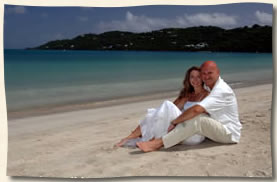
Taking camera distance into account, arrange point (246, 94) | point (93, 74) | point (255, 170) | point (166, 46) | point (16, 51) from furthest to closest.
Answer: point (246, 94) → point (93, 74) → point (166, 46) → point (16, 51) → point (255, 170)

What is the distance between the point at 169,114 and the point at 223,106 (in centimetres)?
46

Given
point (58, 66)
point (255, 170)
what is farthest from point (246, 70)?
point (58, 66)

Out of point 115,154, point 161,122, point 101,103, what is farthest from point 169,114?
point 101,103

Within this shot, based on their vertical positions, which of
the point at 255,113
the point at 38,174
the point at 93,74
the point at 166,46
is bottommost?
the point at 38,174

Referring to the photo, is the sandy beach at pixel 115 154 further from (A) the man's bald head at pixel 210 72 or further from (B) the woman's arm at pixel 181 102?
(A) the man's bald head at pixel 210 72

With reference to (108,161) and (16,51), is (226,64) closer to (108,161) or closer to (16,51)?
(108,161)

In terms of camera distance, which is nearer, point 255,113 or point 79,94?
point 255,113

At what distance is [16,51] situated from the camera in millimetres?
3178

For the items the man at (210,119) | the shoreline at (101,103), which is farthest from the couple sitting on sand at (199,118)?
the shoreline at (101,103)

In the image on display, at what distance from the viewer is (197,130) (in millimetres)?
3066

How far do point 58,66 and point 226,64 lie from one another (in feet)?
5.72

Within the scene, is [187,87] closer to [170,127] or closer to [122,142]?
[170,127]

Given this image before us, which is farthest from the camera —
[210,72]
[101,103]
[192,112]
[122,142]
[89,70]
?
[101,103]

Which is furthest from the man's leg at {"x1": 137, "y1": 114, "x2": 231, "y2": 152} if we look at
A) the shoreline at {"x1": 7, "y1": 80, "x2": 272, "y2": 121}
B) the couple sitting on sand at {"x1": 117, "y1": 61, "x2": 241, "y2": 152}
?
the shoreline at {"x1": 7, "y1": 80, "x2": 272, "y2": 121}
